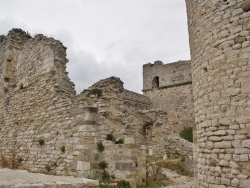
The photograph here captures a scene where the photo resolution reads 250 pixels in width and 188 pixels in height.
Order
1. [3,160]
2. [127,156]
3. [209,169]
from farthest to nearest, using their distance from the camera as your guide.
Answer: [3,160], [127,156], [209,169]

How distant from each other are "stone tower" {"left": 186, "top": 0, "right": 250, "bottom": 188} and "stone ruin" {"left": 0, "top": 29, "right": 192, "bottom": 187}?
7.46 feet

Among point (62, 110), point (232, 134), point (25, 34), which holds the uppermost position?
point (25, 34)

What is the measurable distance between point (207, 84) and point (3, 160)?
856 centimetres

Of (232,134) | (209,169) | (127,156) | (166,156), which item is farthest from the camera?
(166,156)

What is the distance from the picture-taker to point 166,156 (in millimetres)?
14992

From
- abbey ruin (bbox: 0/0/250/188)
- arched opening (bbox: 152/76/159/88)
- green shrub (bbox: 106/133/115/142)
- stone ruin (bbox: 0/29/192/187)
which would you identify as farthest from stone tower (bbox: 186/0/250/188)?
arched opening (bbox: 152/76/159/88)

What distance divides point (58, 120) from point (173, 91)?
19.0 meters

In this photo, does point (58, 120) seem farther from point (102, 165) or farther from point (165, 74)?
point (165, 74)

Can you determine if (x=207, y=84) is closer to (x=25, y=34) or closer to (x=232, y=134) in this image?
(x=232, y=134)

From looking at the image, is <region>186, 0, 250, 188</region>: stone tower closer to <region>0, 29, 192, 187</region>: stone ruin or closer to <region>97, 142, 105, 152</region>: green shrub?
<region>0, 29, 192, 187</region>: stone ruin

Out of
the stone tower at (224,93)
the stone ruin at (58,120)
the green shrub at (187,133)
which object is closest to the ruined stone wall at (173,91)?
the green shrub at (187,133)

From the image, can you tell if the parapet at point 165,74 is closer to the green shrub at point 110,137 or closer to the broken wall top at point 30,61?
the broken wall top at point 30,61

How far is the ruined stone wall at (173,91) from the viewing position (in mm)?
25453

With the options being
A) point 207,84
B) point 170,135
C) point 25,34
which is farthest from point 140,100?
point 207,84
